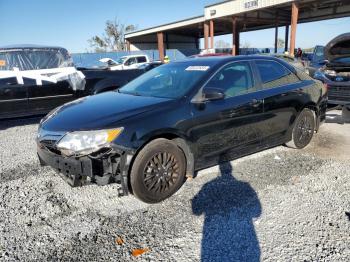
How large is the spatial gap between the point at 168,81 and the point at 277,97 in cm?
164

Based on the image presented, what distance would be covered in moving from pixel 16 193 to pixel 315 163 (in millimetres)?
4139

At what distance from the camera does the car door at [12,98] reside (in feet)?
21.7

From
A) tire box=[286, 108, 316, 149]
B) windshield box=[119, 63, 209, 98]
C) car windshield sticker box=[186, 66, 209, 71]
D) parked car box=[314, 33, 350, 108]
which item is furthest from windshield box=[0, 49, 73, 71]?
parked car box=[314, 33, 350, 108]

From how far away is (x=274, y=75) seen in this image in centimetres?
472

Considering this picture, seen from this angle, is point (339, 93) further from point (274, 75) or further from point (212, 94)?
point (212, 94)

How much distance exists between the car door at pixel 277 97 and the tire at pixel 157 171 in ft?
5.23

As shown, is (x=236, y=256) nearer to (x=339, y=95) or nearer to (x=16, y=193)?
(x=16, y=193)

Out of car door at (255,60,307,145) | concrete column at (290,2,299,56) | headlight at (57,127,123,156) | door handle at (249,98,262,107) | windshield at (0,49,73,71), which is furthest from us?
concrete column at (290,2,299,56)

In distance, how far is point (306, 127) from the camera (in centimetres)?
521

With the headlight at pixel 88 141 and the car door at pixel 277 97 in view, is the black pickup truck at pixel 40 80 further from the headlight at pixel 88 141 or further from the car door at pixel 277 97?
the headlight at pixel 88 141

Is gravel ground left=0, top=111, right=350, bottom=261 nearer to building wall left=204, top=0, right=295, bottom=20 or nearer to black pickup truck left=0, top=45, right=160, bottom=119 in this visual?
black pickup truck left=0, top=45, right=160, bottom=119

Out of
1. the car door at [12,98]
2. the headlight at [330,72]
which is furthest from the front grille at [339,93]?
the car door at [12,98]

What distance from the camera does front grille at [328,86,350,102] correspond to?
6.79 metres

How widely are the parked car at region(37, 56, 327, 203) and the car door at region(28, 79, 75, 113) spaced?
119 inches
